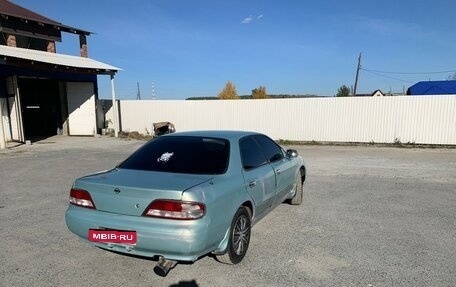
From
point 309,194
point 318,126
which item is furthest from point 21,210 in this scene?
point 318,126

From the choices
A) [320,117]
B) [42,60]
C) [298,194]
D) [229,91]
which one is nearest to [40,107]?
[42,60]

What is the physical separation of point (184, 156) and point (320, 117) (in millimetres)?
14479

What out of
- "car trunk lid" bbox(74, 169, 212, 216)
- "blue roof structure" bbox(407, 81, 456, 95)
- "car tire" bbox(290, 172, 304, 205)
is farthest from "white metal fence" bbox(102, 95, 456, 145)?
"car trunk lid" bbox(74, 169, 212, 216)

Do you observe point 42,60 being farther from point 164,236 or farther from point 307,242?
point 164,236

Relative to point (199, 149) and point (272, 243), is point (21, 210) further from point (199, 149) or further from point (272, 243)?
point (272, 243)

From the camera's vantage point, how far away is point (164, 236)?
3404 millimetres

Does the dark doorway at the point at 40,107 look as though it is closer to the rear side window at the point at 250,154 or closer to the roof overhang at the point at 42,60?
the roof overhang at the point at 42,60

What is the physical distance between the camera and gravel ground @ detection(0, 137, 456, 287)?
379 centimetres

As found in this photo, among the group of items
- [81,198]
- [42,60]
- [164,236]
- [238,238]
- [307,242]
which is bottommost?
[307,242]

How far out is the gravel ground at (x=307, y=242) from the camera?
379 centimetres

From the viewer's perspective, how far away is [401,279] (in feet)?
12.3

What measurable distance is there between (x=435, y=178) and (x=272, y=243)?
20.2 feet

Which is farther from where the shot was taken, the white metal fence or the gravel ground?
the white metal fence

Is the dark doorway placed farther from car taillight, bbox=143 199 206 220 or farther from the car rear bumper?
car taillight, bbox=143 199 206 220
